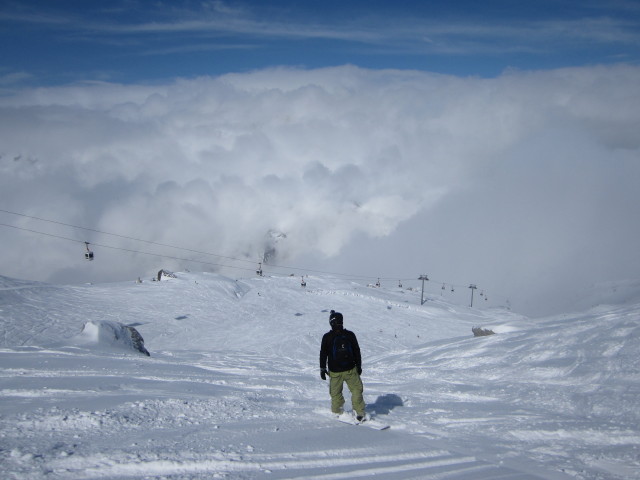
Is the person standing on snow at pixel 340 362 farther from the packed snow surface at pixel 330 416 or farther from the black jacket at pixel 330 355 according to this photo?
the packed snow surface at pixel 330 416

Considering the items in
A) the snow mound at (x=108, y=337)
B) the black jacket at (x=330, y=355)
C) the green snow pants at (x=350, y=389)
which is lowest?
the snow mound at (x=108, y=337)

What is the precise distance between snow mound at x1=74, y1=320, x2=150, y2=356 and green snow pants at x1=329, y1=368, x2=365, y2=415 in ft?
41.6

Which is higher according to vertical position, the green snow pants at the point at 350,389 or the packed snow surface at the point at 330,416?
the green snow pants at the point at 350,389

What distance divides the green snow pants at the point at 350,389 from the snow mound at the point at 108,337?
12677 millimetres

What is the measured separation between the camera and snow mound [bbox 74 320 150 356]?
760 inches

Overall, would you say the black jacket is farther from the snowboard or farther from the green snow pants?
the snowboard

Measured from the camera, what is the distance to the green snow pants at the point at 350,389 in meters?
9.53

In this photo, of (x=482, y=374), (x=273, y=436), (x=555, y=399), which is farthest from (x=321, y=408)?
(x=482, y=374)

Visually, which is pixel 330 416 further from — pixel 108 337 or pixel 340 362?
pixel 108 337

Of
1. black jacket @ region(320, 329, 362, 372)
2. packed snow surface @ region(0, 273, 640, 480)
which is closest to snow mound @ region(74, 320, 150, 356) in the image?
packed snow surface @ region(0, 273, 640, 480)

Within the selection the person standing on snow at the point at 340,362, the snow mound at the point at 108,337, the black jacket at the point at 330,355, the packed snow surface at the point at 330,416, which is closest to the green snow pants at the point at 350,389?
the person standing on snow at the point at 340,362

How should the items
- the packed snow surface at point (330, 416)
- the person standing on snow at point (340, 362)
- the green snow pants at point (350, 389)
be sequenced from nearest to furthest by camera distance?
the packed snow surface at point (330, 416), the green snow pants at point (350, 389), the person standing on snow at point (340, 362)

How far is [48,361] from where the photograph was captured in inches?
539

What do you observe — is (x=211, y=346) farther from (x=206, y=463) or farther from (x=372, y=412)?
(x=206, y=463)
